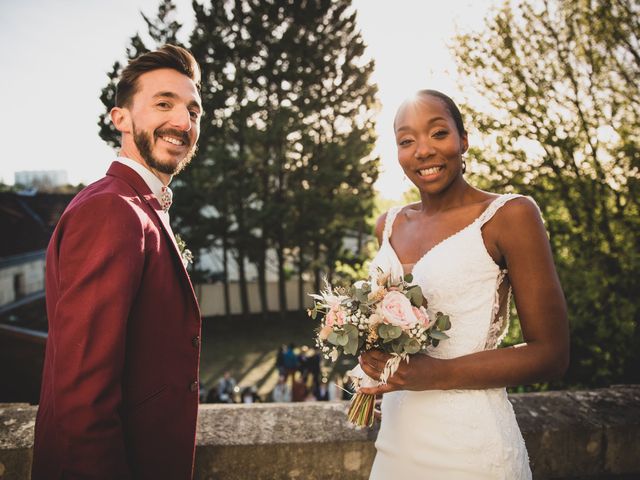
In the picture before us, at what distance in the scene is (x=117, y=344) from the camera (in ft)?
4.93

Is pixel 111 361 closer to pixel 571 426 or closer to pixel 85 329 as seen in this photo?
pixel 85 329

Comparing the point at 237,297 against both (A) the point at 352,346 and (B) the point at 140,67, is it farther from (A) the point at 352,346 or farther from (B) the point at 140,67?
(A) the point at 352,346

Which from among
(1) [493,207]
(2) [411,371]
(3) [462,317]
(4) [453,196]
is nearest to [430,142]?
(4) [453,196]

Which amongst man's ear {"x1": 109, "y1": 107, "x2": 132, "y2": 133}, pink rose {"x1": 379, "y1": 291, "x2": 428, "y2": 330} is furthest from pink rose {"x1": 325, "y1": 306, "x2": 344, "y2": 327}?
man's ear {"x1": 109, "y1": 107, "x2": 132, "y2": 133}

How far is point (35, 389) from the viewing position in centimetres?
959

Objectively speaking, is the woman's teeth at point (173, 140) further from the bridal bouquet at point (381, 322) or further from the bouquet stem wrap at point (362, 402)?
the bouquet stem wrap at point (362, 402)

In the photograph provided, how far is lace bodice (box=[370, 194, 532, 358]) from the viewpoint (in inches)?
80.4

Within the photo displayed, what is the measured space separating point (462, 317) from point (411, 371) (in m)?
0.42

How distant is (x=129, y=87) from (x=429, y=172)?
5.28 ft

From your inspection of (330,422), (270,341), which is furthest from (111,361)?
(270,341)

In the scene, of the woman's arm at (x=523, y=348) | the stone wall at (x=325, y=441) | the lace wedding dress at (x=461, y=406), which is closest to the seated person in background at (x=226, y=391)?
the stone wall at (x=325, y=441)

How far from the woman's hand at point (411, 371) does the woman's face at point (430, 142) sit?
93cm

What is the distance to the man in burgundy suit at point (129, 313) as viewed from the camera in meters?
1.45

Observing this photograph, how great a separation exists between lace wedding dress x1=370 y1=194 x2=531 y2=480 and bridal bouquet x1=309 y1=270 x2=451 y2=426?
0.17m
